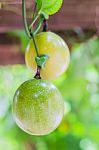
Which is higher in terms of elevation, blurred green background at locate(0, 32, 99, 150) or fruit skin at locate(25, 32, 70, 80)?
fruit skin at locate(25, 32, 70, 80)

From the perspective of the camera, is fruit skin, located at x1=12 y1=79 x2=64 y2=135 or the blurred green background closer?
fruit skin, located at x1=12 y1=79 x2=64 y2=135

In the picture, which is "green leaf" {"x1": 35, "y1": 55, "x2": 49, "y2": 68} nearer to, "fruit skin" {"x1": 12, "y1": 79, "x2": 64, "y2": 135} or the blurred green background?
"fruit skin" {"x1": 12, "y1": 79, "x2": 64, "y2": 135}

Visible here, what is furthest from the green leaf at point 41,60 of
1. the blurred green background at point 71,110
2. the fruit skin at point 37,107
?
the blurred green background at point 71,110

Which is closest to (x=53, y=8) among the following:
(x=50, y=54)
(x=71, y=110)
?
(x=50, y=54)

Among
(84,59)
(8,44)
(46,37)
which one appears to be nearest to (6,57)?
(8,44)

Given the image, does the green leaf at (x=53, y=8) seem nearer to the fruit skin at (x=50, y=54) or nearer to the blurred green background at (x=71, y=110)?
the fruit skin at (x=50, y=54)

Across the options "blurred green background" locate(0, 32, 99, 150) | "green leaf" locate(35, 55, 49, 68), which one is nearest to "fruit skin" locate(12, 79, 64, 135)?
"green leaf" locate(35, 55, 49, 68)
